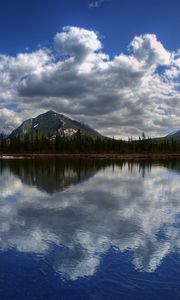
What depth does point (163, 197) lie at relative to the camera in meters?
34.0

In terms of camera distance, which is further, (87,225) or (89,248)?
(87,225)

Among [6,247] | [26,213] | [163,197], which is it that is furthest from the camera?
[163,197]

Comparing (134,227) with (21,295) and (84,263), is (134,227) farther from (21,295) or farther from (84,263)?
(21,295)

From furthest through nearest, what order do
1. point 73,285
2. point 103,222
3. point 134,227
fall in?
1. point 103,222
2. point 134,227
3. point 73,285

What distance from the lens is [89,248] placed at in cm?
1688

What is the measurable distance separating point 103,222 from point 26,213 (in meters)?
6.68

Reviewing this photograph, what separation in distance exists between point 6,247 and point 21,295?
226 inches

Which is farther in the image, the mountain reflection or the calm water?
the mountain reflection

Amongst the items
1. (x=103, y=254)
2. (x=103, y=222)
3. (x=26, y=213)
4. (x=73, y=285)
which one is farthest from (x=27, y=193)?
(x=73, y=285)

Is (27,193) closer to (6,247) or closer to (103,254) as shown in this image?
(6,247)

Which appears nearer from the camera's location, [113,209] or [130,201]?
[113,209]

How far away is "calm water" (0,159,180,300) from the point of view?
12359 mm

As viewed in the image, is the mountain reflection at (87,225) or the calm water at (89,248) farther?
the mountain reflection at (87,225)

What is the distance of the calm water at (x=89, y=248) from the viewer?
40.5 feet
